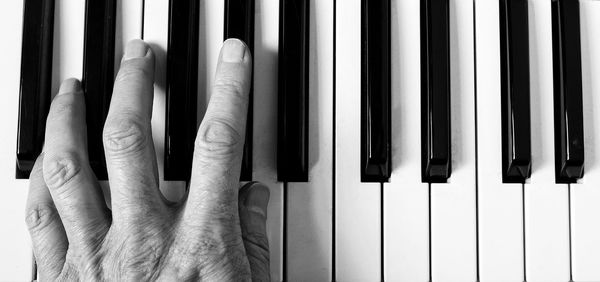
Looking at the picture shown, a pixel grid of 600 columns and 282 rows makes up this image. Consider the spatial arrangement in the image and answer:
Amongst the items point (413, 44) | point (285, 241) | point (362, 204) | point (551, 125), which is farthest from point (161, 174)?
point (551, 125)

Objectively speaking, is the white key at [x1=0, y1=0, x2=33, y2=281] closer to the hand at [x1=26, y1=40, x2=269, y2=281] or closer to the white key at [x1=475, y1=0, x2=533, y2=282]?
the hand at [x1=26, y1=40, x2=269, y2=281]

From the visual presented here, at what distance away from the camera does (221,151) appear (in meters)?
0.61

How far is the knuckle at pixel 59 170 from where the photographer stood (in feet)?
2.03

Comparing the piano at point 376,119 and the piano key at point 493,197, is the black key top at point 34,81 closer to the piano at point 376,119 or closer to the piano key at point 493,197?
the piano at point 376,119

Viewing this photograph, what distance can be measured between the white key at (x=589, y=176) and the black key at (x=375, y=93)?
1.18ft

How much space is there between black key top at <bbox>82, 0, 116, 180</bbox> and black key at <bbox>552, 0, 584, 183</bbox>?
0.77m

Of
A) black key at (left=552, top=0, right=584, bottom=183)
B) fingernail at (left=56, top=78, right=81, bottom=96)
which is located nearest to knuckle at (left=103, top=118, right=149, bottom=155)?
fingernail at (left=56, top=78, right=81, bottom=96)

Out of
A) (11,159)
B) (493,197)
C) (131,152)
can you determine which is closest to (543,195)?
(493,197)

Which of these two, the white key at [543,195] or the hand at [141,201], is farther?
the white key at [543,195]

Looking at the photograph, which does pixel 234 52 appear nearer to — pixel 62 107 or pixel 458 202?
pixel 62 107

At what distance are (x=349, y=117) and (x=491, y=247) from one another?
337 millimetres

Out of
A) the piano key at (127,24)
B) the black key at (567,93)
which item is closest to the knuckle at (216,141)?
the piano key at (127,24)

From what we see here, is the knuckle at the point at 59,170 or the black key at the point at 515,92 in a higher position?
the black key at the point at 515,92

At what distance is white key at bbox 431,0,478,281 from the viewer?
72 centimetres
